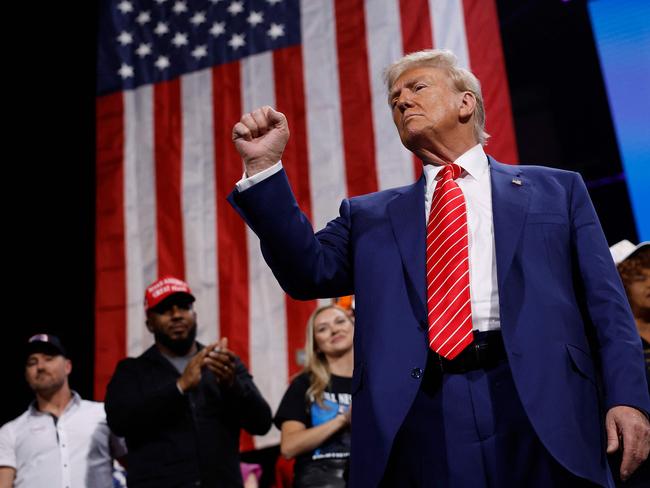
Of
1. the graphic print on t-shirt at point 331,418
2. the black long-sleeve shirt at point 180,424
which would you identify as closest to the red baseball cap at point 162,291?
the black long-sleeve shirt at point 180,424

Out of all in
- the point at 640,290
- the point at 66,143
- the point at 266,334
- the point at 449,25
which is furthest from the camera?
the point at 66,143

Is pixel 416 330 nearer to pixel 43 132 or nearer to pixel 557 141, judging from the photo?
pixel 557 141

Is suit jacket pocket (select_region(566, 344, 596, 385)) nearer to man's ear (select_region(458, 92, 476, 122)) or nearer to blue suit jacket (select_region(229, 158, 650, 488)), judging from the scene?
blue suit jacket (select_region(229, 158, 650, 488))

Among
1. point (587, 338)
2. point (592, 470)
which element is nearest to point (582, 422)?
point (592, 470)

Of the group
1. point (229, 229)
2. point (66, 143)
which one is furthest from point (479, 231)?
point (66, 143)

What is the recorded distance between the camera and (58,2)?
Result: 5148mm

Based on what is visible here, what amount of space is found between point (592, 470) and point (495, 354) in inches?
9.2

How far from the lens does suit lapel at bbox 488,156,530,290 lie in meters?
1.32

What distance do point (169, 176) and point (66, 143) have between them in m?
0.94

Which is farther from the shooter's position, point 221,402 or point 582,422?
point 221,402

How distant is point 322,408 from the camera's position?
2.82 metres

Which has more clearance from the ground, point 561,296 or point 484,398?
point 561,296

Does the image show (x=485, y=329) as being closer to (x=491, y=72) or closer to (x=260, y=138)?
(x=260, y=138)

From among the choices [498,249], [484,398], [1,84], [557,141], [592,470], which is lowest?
[592,470]
